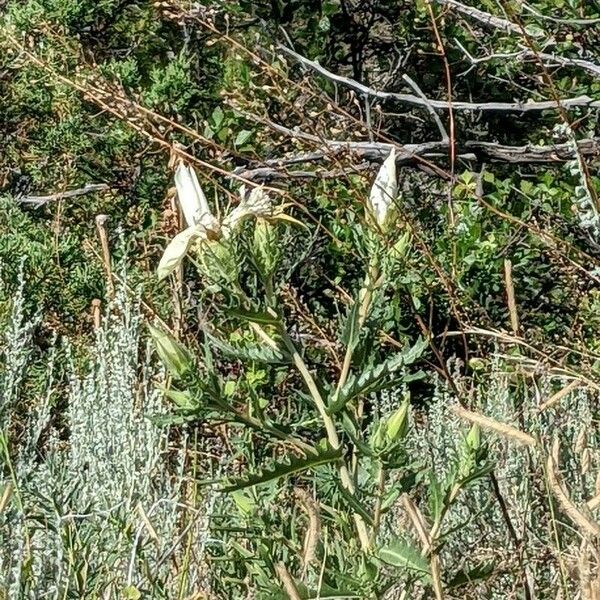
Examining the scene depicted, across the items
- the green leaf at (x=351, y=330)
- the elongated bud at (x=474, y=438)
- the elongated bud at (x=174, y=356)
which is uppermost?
the elongated bud at (x=174, y=356)

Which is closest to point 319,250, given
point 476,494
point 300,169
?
point 300,169

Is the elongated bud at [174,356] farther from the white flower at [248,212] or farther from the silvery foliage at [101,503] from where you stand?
the silvery foliage at [101,503]

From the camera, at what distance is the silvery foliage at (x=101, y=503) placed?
74.1 inches

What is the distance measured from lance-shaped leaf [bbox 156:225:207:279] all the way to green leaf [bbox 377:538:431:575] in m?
0.49

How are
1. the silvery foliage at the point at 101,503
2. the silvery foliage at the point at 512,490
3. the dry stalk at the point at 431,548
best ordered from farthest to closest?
the silvery foliage at the point at 512,490 → the silvery foliage at the point at 101,503 → the dry stalk at the point at 431,548

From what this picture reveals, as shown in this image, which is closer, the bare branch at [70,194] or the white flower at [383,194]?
the white flower at [383,194]

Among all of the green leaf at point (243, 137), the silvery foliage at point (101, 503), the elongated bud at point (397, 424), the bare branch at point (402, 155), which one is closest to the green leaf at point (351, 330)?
the elongated bud at point (397, 424)

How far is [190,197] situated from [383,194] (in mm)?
282

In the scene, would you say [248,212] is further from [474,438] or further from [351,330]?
[474,438]

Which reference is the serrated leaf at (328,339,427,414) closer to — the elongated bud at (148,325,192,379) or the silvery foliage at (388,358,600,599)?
the elongated bud at (148,325,192,379)

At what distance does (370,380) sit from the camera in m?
1.60

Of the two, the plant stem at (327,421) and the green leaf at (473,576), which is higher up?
the plant stem at (327,421)

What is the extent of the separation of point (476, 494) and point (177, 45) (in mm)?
3127

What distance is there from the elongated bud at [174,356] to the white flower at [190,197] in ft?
0.57
